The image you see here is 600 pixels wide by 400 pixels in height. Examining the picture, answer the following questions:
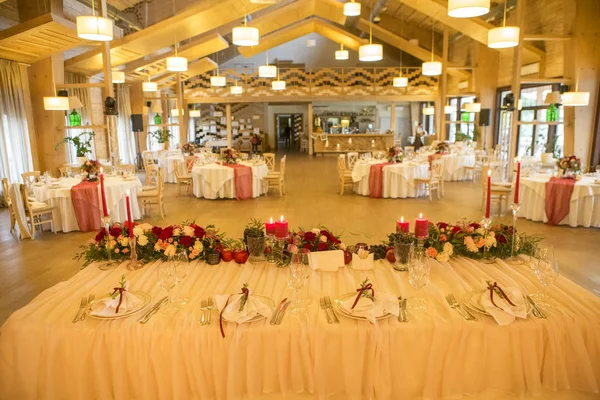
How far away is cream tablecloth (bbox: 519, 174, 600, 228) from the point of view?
21.4 ft

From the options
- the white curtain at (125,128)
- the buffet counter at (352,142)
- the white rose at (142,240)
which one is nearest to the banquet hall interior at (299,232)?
the white rose at (142,240)

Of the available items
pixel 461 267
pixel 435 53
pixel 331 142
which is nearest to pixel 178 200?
pixel 461 267

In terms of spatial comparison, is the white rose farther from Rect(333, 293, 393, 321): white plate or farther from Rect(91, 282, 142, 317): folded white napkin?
Rect(333, 293, 393, 321): white plate

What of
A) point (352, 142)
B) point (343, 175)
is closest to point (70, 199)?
point (343, 175)

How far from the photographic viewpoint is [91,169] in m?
7.03

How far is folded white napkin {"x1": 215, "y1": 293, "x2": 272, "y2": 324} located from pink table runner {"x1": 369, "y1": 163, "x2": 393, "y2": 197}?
7.40 meters

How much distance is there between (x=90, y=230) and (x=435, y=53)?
50.2ft

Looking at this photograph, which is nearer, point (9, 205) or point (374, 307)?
point (374, 307)

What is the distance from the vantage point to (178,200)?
9.27 metres

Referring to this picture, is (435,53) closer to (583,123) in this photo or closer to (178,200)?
(583,123)

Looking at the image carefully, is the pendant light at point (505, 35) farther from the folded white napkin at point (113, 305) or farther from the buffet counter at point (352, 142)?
the buffet counter at point (352, 142)

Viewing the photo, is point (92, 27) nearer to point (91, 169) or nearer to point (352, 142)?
point (91, 169)

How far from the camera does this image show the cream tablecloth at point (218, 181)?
9055 mm

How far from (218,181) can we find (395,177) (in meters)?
3.73
